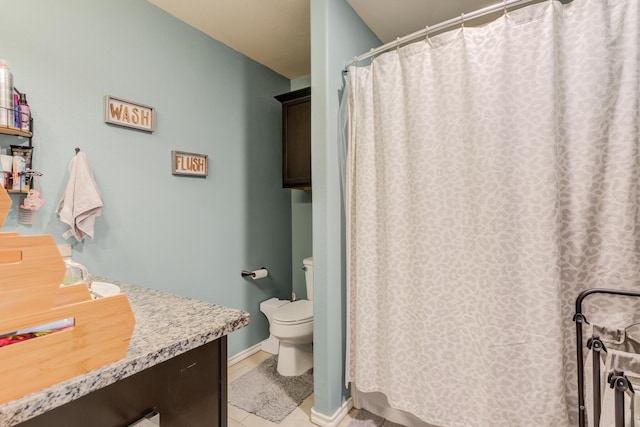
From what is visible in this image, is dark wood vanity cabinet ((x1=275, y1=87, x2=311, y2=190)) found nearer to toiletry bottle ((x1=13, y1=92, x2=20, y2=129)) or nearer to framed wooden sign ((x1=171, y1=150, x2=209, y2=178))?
framed wooden sign ((x1=171, y1=150, x2=209, y2=178))

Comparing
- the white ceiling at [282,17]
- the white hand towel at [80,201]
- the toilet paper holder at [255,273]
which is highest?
the white ceiling at [282,17]

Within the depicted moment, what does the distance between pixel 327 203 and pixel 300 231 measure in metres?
1.29

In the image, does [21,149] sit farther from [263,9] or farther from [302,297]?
[302,297]

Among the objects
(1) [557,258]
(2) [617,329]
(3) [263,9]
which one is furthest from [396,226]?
(3) [263,9]

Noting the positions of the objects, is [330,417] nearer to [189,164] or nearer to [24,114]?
[189,164]

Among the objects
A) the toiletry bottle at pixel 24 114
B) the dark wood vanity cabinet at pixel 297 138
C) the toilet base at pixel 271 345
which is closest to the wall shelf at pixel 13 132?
the toiletry bottle at pixel 24 114

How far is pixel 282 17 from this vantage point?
204 centimetres

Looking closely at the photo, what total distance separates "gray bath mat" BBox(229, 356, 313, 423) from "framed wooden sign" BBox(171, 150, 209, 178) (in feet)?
4.98

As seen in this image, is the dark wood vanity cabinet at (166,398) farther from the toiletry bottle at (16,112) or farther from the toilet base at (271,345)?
the toilet base at (271,345)

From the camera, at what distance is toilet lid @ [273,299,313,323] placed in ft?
7.11

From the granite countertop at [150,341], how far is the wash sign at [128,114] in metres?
1.15

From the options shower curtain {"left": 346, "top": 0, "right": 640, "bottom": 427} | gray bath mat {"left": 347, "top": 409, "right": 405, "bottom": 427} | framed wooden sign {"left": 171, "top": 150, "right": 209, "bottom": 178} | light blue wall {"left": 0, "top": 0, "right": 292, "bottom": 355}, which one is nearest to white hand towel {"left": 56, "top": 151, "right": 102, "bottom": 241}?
light blue wall {"left": 0, "top": 0, "right": 292, "bottom": 355}

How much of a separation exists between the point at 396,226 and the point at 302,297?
1.67 meters

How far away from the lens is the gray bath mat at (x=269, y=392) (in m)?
1.85
